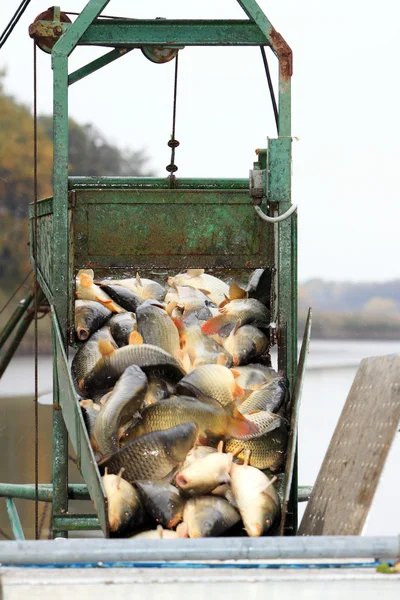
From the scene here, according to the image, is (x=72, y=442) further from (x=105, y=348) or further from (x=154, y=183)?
Answer: (x=154, y=183)

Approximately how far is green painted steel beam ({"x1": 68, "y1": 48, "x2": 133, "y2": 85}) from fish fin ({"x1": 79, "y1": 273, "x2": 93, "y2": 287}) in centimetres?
119

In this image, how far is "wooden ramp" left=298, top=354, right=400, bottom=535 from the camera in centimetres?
399

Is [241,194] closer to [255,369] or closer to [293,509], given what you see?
[255,369]

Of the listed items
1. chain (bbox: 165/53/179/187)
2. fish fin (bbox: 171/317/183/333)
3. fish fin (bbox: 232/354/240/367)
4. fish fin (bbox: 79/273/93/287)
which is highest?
chain (bbox: 165/53/179/187)

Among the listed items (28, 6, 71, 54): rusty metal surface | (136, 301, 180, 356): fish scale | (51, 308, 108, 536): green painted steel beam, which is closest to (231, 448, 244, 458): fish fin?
(51, 308, 108, 536): green painted steel beam

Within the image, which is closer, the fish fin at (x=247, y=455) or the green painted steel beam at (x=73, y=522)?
the fish fin at (x=247, y=455)

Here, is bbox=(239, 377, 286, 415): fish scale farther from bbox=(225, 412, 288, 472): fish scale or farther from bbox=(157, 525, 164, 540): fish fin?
bbox=(157, 525, 164, 540): fish fin

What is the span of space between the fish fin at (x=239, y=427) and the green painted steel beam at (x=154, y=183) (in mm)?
2549

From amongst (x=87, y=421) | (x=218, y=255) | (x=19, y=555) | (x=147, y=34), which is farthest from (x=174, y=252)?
(x=19, y=555)

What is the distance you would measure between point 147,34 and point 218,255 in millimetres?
1453

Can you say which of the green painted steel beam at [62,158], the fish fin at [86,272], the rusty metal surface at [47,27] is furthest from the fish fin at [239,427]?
the rusty metal surface at [47,27]

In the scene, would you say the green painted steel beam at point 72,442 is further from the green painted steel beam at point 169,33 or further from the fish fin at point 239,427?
the green painted steel beam at point 169,33

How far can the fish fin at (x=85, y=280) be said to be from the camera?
626 cm

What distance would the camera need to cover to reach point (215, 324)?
5.91 metres
